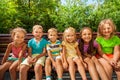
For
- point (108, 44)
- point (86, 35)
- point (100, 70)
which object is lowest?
point (100, 70)

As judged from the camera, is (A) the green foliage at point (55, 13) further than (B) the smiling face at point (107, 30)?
Yes

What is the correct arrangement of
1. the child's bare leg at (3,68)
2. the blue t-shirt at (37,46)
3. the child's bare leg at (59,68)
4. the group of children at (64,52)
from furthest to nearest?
the blue t-shirt at (37,46) → the child's bare leg at (3,68) → the group of children at (64,52) → the child's bare leg at (59,68)

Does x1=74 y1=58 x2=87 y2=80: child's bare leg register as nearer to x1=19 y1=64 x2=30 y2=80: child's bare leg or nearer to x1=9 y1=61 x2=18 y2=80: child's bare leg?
x1=19 y1=64 x2=30 y2=80: child's bare leg

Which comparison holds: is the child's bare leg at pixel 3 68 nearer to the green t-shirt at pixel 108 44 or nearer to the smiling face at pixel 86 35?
the smiling face at pixel 86 35

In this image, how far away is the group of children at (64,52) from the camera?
17.5 ft

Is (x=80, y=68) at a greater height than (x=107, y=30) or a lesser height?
lesser

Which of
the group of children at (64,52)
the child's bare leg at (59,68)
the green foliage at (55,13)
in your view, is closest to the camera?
the child's bare leg at (59,68)

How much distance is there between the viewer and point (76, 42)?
19.1 ft

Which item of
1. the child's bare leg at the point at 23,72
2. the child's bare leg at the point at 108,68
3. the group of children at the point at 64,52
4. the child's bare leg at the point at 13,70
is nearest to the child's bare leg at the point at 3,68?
the group of children at the point at 64,52

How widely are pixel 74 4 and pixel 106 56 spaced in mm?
8659

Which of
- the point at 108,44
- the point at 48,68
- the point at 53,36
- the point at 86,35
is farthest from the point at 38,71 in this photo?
the point at 108,44

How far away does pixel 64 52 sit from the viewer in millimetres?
5711

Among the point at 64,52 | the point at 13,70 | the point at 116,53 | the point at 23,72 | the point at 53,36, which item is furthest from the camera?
the point at 53,36

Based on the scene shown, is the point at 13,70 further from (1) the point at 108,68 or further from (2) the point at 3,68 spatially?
(1) the point at 108,68
